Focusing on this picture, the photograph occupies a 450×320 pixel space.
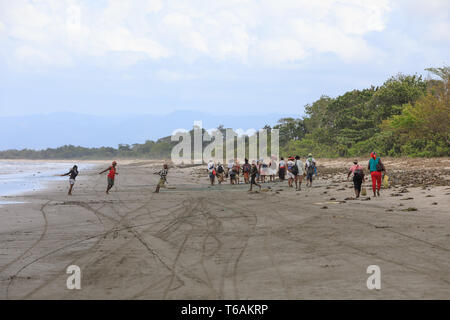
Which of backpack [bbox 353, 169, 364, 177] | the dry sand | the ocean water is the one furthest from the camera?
the ocean water

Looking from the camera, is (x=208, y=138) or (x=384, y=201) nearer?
(x=384, y=201)

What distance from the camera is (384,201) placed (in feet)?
58.6

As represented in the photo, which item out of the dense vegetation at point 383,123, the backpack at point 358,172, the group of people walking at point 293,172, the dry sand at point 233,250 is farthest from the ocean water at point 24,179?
the dense vegetation at point 383,123

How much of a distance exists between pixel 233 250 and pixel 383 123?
4325 cm

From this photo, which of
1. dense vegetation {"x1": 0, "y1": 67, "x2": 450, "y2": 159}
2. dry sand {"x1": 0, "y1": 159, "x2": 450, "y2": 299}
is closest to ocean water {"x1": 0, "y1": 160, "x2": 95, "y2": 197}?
dry sand {"x1": 0, "y1": 159, "x2": 450, "y2": 299}

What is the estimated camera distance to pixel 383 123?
49469 millimetres

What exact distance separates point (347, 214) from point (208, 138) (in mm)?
128524

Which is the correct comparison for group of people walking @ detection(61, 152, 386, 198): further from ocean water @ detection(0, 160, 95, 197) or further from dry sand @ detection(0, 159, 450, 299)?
ocean water @ detection(0, 160, 95, 197)

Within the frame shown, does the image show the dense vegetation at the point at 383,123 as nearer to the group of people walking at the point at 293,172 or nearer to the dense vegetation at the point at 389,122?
the dense vegetation at the point at 389,122

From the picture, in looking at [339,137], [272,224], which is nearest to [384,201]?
[272,224]

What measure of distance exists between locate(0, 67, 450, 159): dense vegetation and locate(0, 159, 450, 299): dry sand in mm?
24176

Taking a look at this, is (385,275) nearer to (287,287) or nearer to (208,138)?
(287,287)

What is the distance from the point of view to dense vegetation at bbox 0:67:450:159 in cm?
4050

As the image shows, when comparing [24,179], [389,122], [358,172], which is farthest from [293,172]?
[24,179]
